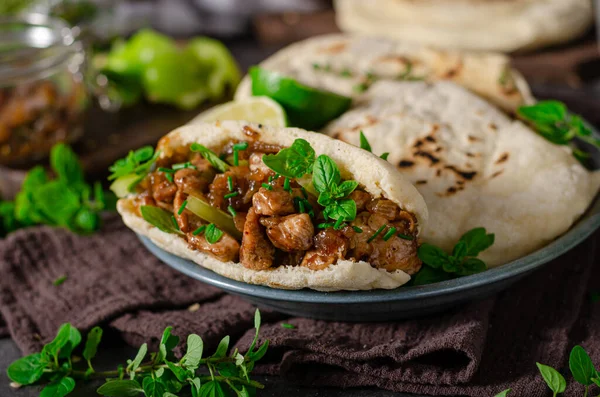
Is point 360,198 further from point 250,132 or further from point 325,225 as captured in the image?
point 250,132

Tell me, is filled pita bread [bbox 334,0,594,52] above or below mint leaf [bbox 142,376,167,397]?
above

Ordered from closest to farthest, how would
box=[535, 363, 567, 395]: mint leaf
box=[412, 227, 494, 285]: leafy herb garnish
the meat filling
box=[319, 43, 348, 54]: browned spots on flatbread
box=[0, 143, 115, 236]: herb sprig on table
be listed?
box=[535, 363, 567, 395]: mint leaf, the meat filling, box=[412, 227, 494, 285]: leafy herb garnish, box=[0, 143, 115, 236]: herb sprig on table, box=[319, 43, 348, 54]: browned spots on flatbread

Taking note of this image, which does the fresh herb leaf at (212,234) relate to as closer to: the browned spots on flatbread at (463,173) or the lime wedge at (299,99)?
the lime wedge at (299,99)

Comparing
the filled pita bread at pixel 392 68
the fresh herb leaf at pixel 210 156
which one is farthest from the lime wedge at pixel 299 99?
the fresh herb leaf at pixel 210 156

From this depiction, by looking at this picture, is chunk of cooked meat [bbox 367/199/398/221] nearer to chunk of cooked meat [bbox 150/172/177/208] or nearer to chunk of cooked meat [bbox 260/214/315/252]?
chunk of cooked meat [bbox 260/214/315/252]

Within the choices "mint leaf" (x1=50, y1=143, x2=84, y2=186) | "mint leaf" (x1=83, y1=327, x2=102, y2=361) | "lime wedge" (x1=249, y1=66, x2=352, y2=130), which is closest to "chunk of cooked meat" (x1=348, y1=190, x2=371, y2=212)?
"lime wedge" (x1=249, y1=66, x2=352, y2=130)

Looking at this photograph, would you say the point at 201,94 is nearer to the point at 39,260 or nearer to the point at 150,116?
the point at 150,116
